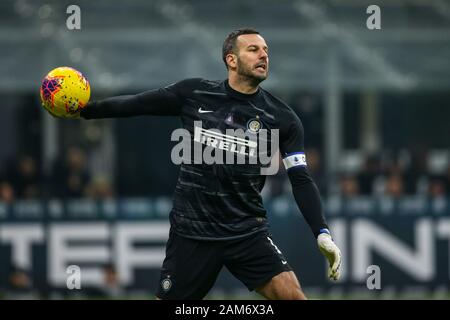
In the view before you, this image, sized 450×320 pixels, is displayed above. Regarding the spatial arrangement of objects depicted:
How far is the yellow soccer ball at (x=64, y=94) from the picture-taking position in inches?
308

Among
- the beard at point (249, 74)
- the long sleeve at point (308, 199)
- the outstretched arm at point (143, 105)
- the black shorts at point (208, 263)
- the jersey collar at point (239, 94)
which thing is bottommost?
the black shorts at point (208, 263)

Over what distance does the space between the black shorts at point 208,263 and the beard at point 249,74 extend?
1.12m

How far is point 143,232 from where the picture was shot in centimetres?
1377

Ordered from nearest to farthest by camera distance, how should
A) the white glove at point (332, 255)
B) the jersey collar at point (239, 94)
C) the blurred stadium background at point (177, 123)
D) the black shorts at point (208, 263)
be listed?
1. the white glove at point (332, 255)
2. the black shorts at point (208, 263)
3. the jersey collar at point (239, 94)
4. the blurred stadium background at point (177, 123)

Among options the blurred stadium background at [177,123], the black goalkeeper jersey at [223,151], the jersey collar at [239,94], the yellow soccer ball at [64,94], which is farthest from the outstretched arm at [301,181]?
the blurred stadium background at [177,123]

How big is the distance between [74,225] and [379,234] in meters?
3.94

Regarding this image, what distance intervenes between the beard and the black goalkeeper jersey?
133 mm

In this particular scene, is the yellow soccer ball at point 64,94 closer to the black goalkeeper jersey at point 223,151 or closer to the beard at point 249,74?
the black goalkeeper jersey at point 223,151

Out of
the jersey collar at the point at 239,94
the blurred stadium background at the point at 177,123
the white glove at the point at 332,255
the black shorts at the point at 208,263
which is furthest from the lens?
the blurred stadium background at the point at 177,123

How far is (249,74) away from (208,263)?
1.38 m

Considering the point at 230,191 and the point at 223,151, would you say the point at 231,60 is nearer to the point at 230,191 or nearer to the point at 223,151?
the point at 223,151

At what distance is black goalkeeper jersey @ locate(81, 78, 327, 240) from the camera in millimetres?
7652

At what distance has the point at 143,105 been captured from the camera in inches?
306
